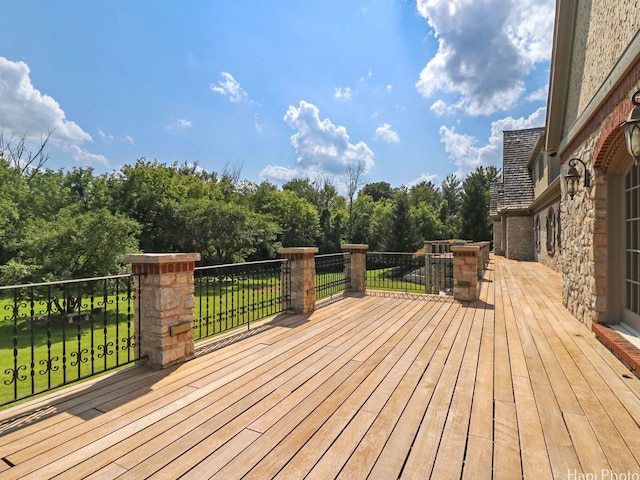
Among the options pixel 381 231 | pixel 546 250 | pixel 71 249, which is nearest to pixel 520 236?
pixel 546 250

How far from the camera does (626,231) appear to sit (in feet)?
13.8

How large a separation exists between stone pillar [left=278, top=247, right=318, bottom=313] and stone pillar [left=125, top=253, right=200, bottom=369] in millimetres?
2581

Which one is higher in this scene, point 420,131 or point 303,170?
point 303,170

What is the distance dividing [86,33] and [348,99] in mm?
11183

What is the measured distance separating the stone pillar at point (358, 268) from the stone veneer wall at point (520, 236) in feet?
44.1

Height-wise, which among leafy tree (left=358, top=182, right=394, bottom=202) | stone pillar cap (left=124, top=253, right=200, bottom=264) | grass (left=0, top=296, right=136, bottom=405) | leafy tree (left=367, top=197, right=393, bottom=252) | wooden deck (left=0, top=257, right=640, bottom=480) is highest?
leafy tree (left=358, top=182, right=394, bottom=202)

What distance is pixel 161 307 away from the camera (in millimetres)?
3404

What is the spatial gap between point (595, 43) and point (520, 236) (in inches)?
585

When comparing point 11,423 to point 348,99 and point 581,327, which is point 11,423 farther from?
point 348,99

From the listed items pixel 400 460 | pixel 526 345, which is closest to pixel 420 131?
pixel 526 345

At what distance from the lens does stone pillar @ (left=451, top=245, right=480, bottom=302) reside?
6875 millimetres

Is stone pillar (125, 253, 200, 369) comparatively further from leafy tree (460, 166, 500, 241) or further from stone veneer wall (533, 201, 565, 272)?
leafy tree (460, 166, 500, 241)

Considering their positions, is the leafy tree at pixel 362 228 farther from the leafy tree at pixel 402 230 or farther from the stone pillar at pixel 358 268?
the stone pillar at pixel 358 268

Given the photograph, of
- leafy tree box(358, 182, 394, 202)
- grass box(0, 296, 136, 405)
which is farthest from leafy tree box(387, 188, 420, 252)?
leafy tree box(358, 182, 394, 202)
